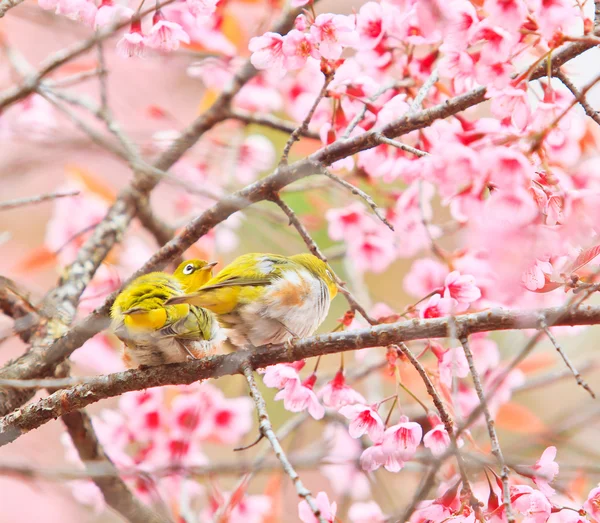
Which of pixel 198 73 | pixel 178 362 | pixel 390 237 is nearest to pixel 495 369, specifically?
pixel 390 237

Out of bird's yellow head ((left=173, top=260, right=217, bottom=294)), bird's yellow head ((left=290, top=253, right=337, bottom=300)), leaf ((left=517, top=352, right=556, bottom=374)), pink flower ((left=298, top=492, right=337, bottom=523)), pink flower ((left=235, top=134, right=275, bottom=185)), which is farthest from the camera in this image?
pink flower ((left=235, top=134, right=275, bottom=185))

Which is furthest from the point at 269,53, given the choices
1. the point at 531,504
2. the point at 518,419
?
the point at 518,419

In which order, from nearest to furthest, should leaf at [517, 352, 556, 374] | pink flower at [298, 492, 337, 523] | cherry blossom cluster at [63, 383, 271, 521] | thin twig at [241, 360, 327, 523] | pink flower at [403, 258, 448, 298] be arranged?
thin twig at [241, 360, 327, 523], pink flower at [298, 492, 337, 523], cherry blossom cluster at [63, 383, 271, 521], leaf at [517, 352, 556, 374], pink flower at [403, 258, 448, 298]

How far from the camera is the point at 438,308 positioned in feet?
5.93

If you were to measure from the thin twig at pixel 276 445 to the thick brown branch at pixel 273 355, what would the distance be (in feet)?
0.33

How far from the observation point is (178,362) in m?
1.81

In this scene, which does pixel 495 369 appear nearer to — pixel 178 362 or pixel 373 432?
pixel 373 432

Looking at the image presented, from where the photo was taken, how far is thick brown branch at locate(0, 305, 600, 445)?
55.0 inches

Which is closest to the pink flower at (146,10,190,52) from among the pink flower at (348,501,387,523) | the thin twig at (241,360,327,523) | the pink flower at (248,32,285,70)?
the pink flower at (248,32,285,70)

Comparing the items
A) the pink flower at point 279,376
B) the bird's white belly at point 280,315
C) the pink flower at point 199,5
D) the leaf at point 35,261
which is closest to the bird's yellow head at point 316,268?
the bird's white belly at point 280,315

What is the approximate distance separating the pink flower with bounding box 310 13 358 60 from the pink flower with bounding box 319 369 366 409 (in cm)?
83

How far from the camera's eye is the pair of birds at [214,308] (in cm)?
187

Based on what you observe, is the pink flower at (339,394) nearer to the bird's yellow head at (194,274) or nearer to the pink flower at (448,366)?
the pink flower at (448,366)

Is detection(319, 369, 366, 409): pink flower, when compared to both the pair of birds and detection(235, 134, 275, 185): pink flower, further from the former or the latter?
detection(235, 134, 275, 185): pink flower
